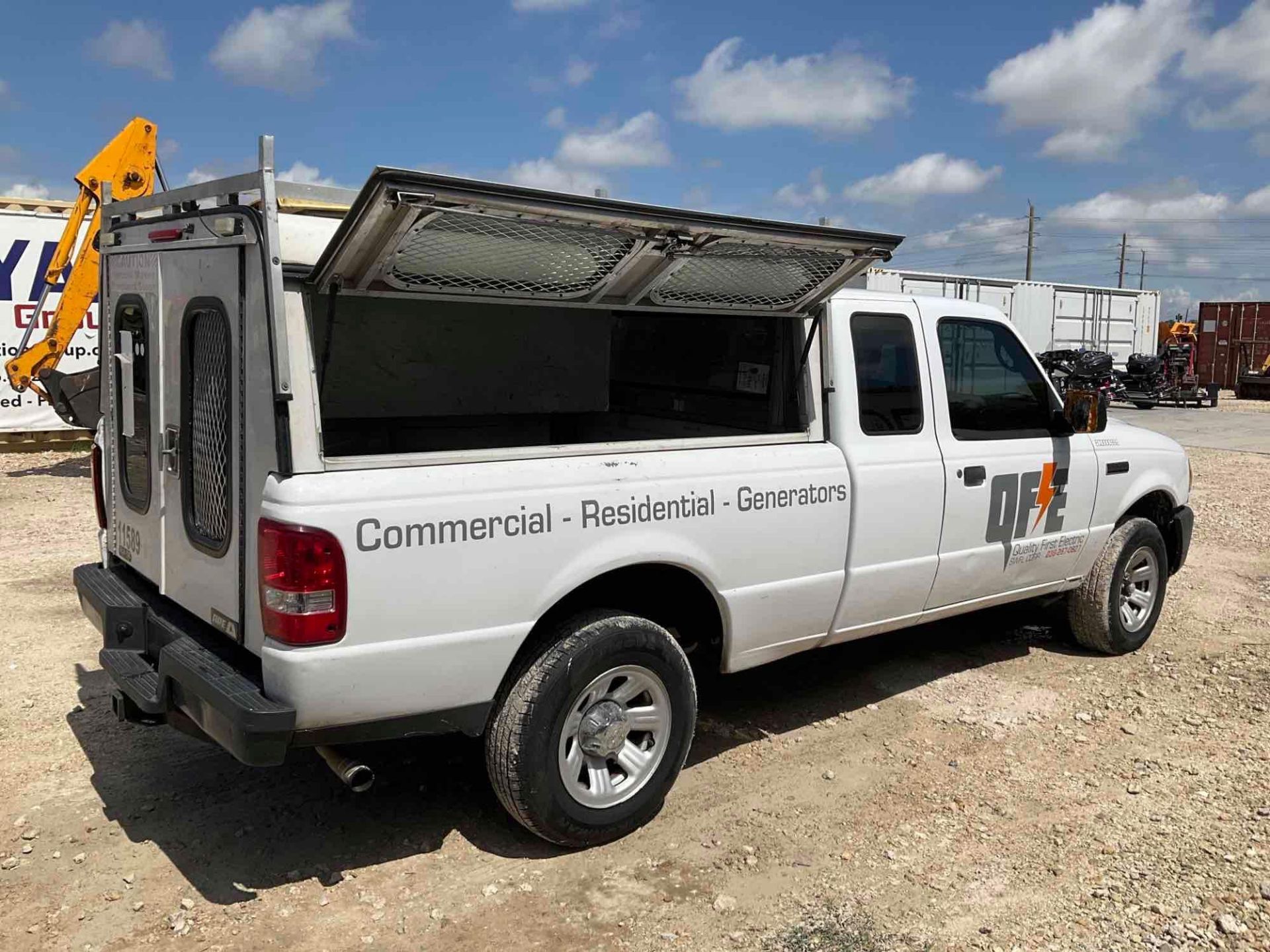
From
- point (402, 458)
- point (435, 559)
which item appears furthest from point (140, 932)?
point (402, 458)

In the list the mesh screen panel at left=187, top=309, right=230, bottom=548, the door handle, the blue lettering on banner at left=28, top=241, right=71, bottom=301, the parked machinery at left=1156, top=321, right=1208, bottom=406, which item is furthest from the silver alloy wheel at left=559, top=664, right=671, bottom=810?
the parked machinery at left=1156, top=321, right=1208, bottom=406

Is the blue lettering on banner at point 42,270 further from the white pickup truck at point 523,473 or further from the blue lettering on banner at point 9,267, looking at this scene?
the white pickup truck at point 523,473

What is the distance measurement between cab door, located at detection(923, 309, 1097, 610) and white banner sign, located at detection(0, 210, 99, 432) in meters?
12.6

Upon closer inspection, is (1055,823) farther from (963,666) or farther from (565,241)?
(565,241)

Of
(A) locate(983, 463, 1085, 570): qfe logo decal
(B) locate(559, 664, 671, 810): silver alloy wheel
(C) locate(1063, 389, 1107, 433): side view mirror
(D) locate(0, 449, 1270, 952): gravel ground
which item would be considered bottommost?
(D) locate(0, 449, 1270, 952): gravel ground

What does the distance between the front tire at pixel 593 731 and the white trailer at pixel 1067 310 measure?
19705 millimetres

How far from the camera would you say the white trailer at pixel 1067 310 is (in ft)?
79.7

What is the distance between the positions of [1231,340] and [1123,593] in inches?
1292

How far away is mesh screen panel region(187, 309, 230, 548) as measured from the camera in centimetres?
343

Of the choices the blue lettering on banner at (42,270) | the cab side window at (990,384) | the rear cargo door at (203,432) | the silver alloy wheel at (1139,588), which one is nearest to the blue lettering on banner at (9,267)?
the blue lettering on banner at (42,270)

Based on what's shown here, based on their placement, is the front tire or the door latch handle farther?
the door latch handle

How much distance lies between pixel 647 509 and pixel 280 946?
5.84ft

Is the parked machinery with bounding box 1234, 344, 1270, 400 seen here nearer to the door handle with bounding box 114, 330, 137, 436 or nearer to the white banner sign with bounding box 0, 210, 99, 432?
the white banner sign with bounding box 0, 210, 99, 432

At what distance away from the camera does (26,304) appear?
14.0 m
